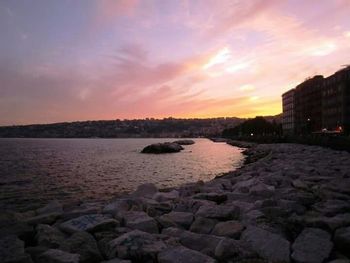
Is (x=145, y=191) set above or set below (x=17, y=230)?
below

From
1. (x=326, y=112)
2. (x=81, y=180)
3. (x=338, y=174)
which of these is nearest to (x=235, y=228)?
(x=338, y=174)

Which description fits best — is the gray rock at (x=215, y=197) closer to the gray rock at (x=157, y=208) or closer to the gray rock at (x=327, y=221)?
the gray rock at (x=157, y=208)

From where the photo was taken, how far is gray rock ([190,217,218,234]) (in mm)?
7656

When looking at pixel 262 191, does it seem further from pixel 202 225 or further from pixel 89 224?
pixel 89 224

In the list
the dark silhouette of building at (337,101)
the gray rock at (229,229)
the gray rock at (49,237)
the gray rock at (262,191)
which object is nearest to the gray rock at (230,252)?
the gray rock at (229,229)

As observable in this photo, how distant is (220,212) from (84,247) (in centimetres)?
315

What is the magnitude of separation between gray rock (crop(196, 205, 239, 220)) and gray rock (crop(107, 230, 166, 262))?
1844mm

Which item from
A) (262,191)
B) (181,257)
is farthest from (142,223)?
(262,191)

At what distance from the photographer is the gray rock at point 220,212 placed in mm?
8297

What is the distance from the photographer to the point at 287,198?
32.2 feet

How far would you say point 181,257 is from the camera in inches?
232

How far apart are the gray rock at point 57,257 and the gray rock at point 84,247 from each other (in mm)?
231

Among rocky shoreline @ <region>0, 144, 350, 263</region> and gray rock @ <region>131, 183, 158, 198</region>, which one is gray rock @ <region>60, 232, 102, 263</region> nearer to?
rocky shoreline @ <region>0, 144, 350, 263</region>

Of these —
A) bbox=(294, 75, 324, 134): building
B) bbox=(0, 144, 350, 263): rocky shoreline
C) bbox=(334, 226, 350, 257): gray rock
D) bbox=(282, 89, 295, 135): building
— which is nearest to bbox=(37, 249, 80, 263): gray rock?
bbox=(0, 144, 350, 263): rocky shoreline
